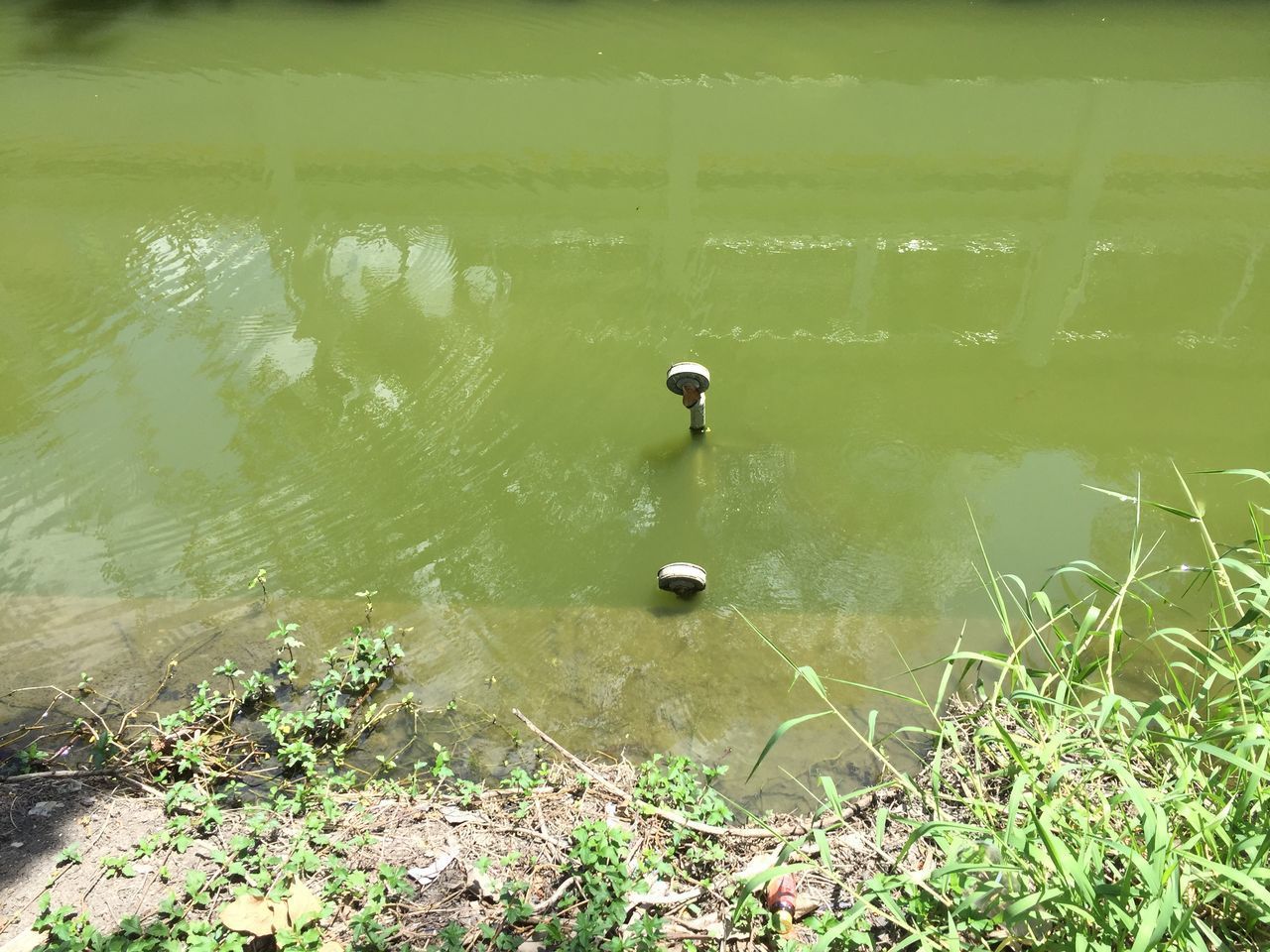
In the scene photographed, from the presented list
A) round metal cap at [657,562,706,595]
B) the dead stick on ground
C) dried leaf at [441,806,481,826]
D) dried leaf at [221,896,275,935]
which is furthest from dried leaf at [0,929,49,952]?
round metal cap at [657,562,706,595]

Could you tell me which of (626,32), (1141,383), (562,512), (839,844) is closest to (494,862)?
(839,844)

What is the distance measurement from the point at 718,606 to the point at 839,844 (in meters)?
1.02

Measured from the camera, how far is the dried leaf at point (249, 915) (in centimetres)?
210

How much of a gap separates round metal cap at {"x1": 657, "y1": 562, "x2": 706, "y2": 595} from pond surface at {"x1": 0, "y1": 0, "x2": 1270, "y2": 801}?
5.0 inches

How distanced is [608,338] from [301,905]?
298 cm

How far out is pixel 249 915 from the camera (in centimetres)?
213

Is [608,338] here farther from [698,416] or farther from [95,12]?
[95,12]

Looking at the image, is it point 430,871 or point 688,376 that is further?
point 688,376

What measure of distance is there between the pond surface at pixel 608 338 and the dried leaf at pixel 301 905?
34.7 inches

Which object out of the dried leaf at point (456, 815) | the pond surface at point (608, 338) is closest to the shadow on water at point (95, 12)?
the pond surface at point (608, 338)

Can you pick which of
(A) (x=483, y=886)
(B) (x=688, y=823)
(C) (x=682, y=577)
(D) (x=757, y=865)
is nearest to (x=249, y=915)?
(A) (x=483, y=886)

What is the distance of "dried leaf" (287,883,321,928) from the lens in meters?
2.15

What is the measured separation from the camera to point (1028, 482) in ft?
12.6

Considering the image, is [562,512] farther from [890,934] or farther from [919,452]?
[890,934]
